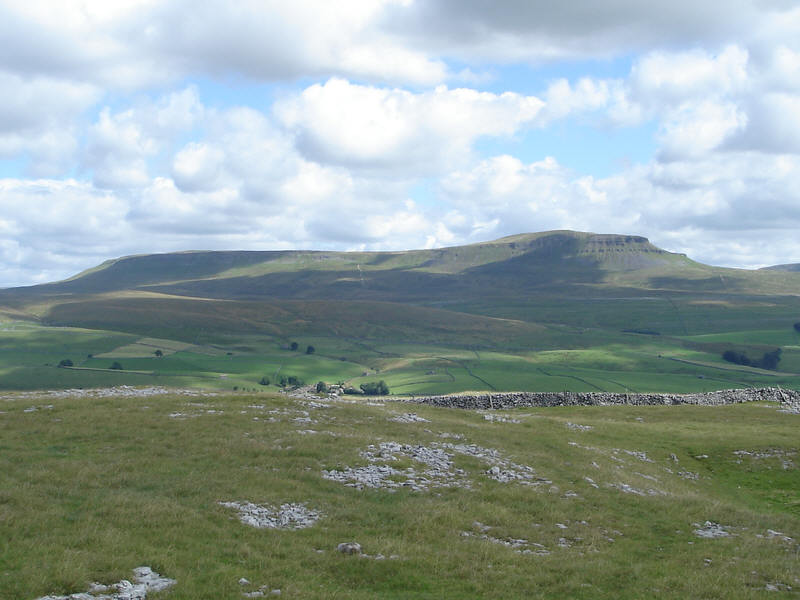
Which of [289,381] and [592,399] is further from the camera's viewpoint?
[289,381]

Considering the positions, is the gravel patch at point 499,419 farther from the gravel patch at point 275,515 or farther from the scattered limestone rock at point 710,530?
the gravel patch at point 275,515

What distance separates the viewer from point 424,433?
38562 mm

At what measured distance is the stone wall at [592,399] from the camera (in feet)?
208

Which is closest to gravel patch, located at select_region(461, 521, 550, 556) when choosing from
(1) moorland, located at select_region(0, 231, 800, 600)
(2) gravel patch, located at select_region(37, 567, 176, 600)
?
(1) moorland, located at select_region(0, 231, 800, 600)

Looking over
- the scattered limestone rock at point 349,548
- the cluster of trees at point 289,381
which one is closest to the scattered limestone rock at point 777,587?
the scattered limestone rock at point 349,548

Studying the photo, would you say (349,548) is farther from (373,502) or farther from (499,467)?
(499,467)

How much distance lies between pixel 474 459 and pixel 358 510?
10.6 meters

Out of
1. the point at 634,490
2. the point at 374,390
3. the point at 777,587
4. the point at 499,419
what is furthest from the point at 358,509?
the point at 374,390

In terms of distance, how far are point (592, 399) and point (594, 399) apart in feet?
0.90

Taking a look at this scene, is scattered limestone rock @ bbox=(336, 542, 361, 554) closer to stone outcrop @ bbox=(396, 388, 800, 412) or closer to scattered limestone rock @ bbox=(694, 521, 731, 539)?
scattered limestone rock @ bbox=(694, 521, 731, 539)

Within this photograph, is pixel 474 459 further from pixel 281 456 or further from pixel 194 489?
pixel 194 489

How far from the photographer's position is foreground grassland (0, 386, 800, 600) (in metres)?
17.5

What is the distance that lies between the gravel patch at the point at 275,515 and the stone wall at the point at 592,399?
3948cm

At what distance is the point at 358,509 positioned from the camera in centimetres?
2383
